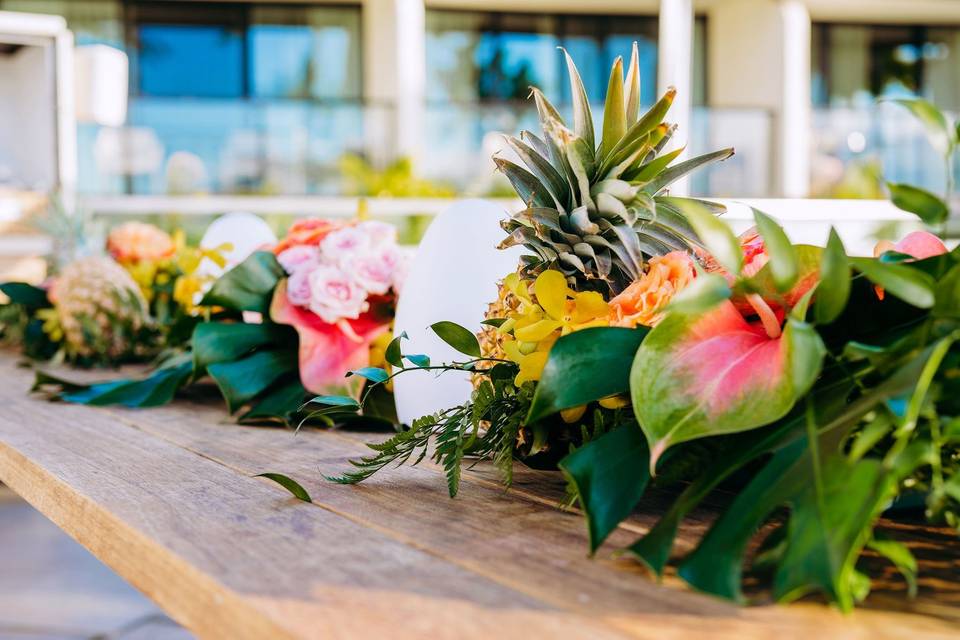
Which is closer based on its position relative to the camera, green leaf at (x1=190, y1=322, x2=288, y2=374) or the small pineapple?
green leaf at (x1=190, y1=322, x2=288, y2=374)

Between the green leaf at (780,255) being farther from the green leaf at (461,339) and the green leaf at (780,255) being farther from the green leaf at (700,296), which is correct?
the green leaf at (461,339)

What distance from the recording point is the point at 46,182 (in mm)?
2814

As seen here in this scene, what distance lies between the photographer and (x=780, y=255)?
14.5 inches

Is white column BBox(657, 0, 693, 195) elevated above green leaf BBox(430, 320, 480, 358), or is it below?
above

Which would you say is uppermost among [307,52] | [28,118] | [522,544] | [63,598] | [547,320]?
[307,52]

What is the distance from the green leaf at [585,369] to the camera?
44 cm

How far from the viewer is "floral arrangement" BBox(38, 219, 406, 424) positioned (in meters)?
0.88

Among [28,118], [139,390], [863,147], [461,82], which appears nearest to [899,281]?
[139,390]

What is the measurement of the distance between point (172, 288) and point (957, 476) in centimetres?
133

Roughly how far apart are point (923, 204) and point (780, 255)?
0.08m

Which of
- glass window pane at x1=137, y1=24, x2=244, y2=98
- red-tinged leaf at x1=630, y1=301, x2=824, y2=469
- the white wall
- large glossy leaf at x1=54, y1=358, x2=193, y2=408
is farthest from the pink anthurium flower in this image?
glass window pane at x1=137, y1=24, x2=244, y2=98

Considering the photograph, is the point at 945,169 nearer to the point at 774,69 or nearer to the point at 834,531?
the point at 834,531

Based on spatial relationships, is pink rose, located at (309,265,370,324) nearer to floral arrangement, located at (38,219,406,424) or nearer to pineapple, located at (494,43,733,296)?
floral arrangement, located at (38,219,406,424)

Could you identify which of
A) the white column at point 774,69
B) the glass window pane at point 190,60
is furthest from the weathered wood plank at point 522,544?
the glass window pane at point 190,60
